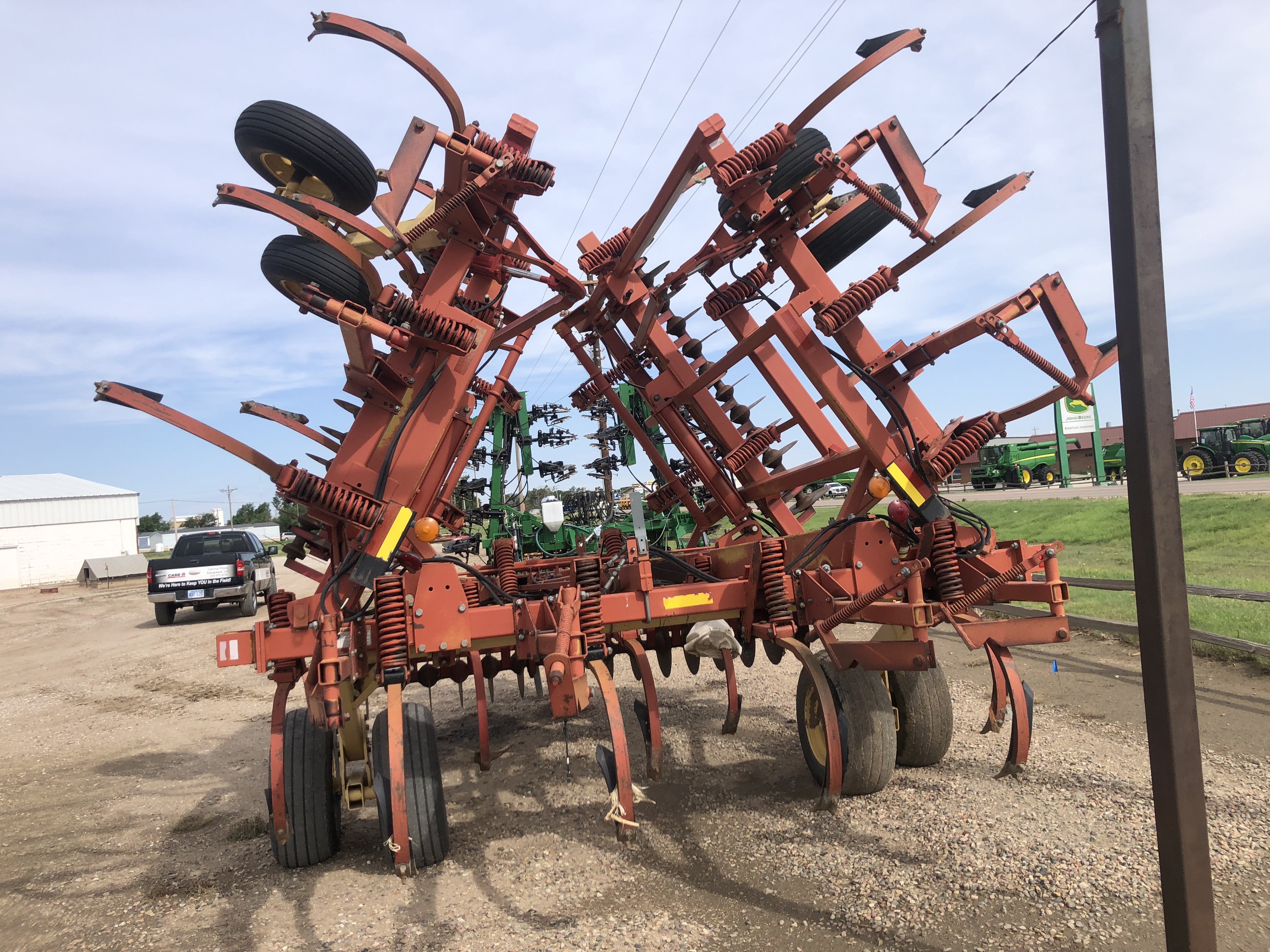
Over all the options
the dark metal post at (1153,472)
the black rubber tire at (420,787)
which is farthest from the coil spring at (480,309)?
the dark metal post at (1153,472)

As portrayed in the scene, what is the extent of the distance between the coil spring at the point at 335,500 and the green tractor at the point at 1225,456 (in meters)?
30.3

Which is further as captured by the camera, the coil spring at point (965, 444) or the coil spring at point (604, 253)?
the coil spring at point (604, 253)

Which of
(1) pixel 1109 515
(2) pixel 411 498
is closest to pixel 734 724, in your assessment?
(2) pixel 411 498

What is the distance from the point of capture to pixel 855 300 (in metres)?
4.70

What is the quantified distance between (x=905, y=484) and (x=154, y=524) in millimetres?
101315

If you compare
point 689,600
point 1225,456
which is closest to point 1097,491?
point 1225,456

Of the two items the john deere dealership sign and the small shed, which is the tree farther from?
the john deere dealership sign

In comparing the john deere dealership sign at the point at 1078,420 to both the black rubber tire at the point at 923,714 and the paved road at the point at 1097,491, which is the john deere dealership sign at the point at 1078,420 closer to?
the paved road at the point at 1097,491

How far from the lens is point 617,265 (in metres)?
6.48

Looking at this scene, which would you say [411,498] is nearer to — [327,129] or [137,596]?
[327,129]

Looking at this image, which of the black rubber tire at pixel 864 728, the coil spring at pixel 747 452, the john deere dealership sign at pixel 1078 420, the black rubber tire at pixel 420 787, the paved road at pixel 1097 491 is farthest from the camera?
the john deere dealership sign at pixel 1078 420

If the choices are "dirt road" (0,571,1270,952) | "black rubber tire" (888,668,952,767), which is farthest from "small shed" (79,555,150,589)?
"black rubber tire" (888,668,952,767)

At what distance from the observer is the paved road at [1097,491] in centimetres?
1873

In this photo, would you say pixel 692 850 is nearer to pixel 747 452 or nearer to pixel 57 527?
pixel 747 452
